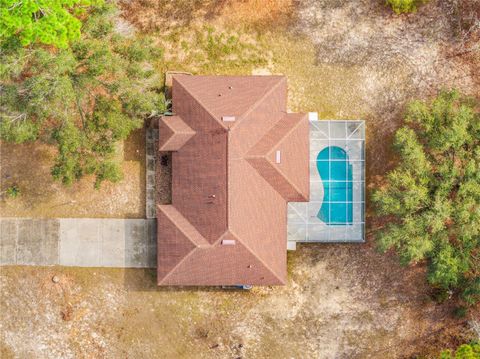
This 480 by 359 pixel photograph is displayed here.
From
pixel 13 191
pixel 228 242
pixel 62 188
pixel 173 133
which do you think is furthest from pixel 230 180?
pixel 13 191

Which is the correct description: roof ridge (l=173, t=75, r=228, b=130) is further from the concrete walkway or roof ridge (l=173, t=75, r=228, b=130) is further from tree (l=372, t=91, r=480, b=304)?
tree (l=372, t=91, r=480, b=304)

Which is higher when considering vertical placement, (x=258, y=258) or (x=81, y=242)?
(x=258, y=258)

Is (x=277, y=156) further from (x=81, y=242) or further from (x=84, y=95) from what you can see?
(x=81, y=242)

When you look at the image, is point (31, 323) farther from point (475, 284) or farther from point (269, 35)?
point (475, 284)

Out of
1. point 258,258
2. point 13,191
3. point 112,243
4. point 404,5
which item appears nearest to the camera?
point 258,258

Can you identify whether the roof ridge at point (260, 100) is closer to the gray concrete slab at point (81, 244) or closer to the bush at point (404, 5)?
the bush at point (404, 5)

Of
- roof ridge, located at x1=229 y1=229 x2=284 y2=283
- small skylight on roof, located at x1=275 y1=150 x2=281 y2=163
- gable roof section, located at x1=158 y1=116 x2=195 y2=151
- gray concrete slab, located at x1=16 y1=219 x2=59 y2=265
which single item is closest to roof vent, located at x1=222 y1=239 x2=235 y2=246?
roof ridge, located at x1=229 y1=229 x2=284 y2=283

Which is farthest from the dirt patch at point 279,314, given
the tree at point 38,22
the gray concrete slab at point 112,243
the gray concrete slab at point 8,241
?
the tree at point 38,22

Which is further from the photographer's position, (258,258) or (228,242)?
(258,258)
